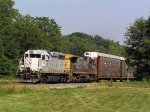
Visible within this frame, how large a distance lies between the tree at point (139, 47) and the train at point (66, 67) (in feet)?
17.4

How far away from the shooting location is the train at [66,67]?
46.0 metres

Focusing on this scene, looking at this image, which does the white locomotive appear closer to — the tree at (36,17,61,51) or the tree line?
the tree line

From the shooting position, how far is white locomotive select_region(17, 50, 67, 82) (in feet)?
148

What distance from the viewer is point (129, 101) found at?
2194 centimetres

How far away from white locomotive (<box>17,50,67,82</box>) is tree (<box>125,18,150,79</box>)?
9524 mm

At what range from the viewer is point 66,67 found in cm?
5269

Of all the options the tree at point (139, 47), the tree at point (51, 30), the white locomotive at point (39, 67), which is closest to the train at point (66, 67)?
the white locomotive at point (39, 67)

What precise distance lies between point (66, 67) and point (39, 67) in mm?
6872

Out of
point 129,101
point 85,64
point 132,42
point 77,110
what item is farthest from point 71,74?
point 77,110

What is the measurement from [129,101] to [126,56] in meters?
30.4

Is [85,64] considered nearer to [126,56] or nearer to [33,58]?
[126,56]

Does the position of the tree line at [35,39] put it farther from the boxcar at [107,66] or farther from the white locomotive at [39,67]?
the white locomotive at [39,67]

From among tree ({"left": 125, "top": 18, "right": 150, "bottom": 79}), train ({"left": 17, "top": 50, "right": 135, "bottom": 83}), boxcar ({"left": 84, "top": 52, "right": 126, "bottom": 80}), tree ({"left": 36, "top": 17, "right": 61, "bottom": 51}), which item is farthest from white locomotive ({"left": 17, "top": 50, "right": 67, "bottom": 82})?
tree ({"left": 36, "top": 17, "right": 61, "bottom": 51})

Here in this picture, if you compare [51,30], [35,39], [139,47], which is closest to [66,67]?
[139,47]
